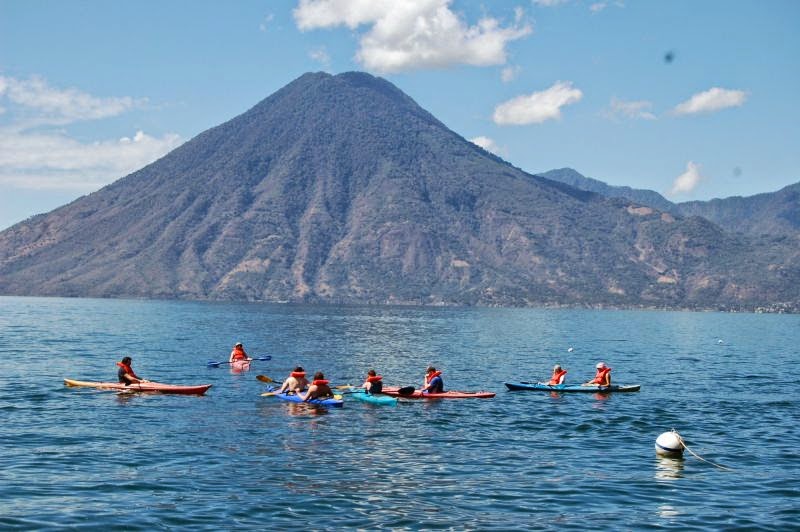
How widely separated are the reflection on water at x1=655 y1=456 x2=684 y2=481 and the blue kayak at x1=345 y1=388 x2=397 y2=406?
1551cm

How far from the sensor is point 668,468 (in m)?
27.1

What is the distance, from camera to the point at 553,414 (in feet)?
129

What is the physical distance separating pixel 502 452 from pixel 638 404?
17.1m

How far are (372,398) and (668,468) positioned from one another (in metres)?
17.6

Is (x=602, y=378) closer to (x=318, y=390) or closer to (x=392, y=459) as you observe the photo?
(x=318, y=390)

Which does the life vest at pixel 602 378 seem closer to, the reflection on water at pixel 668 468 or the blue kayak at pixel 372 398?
the blue kayak at pixel 372 398

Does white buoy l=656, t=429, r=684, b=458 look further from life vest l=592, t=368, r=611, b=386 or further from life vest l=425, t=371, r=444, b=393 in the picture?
life vest l=592, t=368, r=611, b=386

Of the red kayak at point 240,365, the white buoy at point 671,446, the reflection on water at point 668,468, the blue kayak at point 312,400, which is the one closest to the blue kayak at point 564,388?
the blue kayak at point 312,400

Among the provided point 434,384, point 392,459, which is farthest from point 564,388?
point 392,459

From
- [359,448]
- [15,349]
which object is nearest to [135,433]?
[359,448]

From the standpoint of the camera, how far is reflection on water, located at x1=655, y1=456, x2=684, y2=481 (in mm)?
25969

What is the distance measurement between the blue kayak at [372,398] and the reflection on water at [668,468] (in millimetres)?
15510

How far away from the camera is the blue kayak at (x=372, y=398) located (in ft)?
134

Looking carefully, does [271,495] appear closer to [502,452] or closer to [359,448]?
[359,448]
